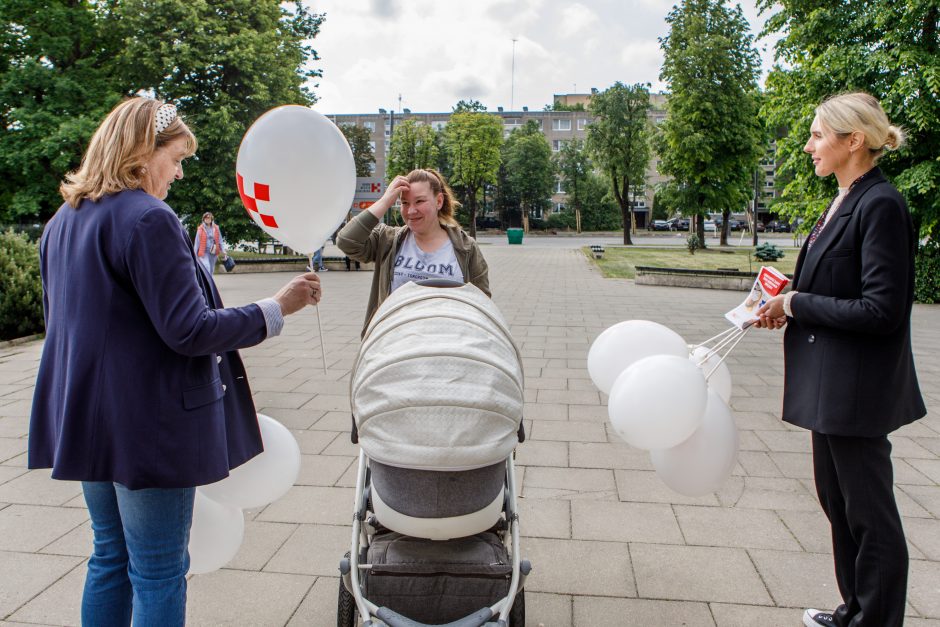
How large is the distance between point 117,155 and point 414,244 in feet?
6.26

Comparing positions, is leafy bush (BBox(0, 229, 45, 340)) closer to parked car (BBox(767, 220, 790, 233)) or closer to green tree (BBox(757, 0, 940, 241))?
green tree (BBox(757, 0, 940, 241))

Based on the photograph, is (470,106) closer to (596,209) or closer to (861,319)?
(596,209)

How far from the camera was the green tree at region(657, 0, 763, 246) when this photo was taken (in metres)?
29.6

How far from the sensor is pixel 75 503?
394 centimetres

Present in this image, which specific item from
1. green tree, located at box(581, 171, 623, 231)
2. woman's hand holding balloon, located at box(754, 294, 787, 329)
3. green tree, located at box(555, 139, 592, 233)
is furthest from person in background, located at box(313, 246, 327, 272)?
green tree, located at box(581, 171, 623, 231)

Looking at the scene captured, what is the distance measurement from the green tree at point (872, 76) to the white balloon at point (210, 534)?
1295cm

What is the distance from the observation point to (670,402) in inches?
100.0

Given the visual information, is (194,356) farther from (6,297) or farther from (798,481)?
(6,297)

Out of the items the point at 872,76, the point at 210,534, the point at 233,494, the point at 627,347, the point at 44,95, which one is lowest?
the point at 210,534

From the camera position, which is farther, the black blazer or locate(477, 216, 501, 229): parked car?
locate(477, 216, 501, 229): parked car

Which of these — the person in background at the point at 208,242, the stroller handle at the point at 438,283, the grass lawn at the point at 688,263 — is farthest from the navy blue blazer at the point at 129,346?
the grass lawn at the point at 688,263

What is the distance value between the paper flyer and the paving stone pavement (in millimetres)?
1252

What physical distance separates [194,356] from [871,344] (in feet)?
7.55

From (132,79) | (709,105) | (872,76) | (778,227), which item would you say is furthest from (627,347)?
(778,227)
